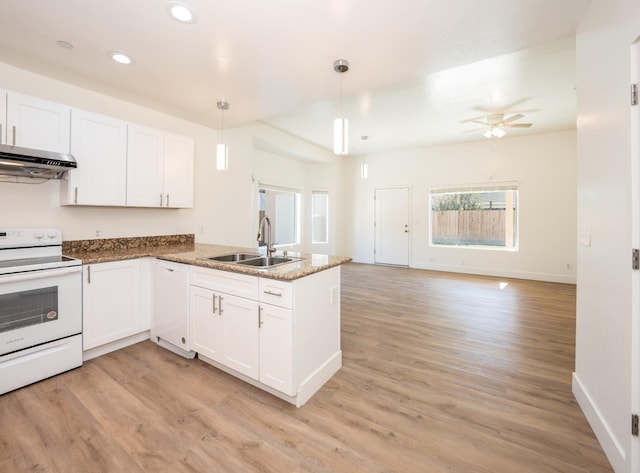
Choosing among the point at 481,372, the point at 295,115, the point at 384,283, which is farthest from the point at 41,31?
the point at 384,283

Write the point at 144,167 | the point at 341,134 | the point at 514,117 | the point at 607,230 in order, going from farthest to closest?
the point at 514,117 → the point at 144,167 → the point at 341,134 → the point at 607,230

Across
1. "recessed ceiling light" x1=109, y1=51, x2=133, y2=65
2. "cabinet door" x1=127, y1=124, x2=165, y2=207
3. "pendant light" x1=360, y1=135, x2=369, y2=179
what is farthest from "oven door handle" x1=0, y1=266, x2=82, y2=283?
"pendant light" x1=360, y1=135, x2=369, y2=179

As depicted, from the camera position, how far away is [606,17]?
1.50m

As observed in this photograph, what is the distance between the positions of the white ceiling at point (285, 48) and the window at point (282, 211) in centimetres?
264

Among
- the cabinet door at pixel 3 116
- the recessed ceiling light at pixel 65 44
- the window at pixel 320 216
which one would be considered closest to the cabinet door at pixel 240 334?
the cabinet door at pixel 3 116

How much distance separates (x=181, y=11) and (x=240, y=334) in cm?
225

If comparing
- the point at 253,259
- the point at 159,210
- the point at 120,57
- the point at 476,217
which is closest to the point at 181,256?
the point at 253,259

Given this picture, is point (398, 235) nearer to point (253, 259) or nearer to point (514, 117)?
point (514, 117)

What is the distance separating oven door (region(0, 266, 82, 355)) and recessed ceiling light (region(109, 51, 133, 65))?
1.79 metres

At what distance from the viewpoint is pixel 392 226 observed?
716 cm

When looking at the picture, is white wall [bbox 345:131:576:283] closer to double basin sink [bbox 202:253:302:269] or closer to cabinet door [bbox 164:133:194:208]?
cabinet door [bbox 164:133:194:208]

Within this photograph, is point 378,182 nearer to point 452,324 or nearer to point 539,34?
point 452,324

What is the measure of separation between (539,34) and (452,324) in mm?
2866

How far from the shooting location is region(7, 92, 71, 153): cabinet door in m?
2.17
